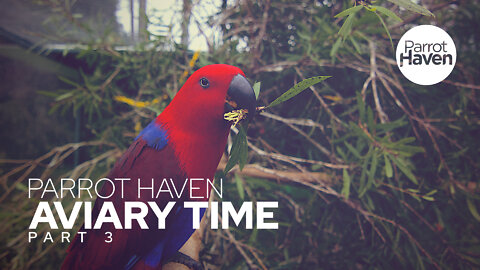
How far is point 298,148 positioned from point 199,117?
1.71ft

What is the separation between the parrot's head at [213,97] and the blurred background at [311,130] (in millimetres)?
275

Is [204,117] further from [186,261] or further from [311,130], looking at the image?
[311,130]

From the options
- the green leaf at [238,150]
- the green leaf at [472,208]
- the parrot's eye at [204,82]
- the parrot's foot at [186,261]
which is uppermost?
the parrot's eye at [204,82]

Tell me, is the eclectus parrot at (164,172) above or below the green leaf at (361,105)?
below

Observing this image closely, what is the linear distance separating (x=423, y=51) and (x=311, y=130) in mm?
347

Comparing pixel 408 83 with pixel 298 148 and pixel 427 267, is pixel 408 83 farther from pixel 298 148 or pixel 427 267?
pixel 427 267

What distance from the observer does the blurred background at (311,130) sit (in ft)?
2.14

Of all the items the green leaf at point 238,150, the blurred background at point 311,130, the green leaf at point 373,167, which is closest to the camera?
the green leaf at point 238,150

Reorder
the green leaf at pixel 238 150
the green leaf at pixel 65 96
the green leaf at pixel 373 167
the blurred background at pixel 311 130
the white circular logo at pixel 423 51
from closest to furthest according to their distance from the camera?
1. the green leaf at pixel 238 150
2. the white circular logo at pixel 423 51
3. the green leaf at pixel 373 167
4. the blurred background at pixel 311 130
5. the green leaf at pixel 65 96

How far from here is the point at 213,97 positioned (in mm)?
367

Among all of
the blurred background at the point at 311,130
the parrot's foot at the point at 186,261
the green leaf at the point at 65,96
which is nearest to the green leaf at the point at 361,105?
the blurred background at the point at 311,130

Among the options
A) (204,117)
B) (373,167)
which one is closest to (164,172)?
(204,117)

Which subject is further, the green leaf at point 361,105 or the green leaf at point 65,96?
the green leaf at point 65,96

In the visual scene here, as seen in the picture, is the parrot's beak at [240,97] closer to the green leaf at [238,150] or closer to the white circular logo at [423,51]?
the green leaf at [238,150]
